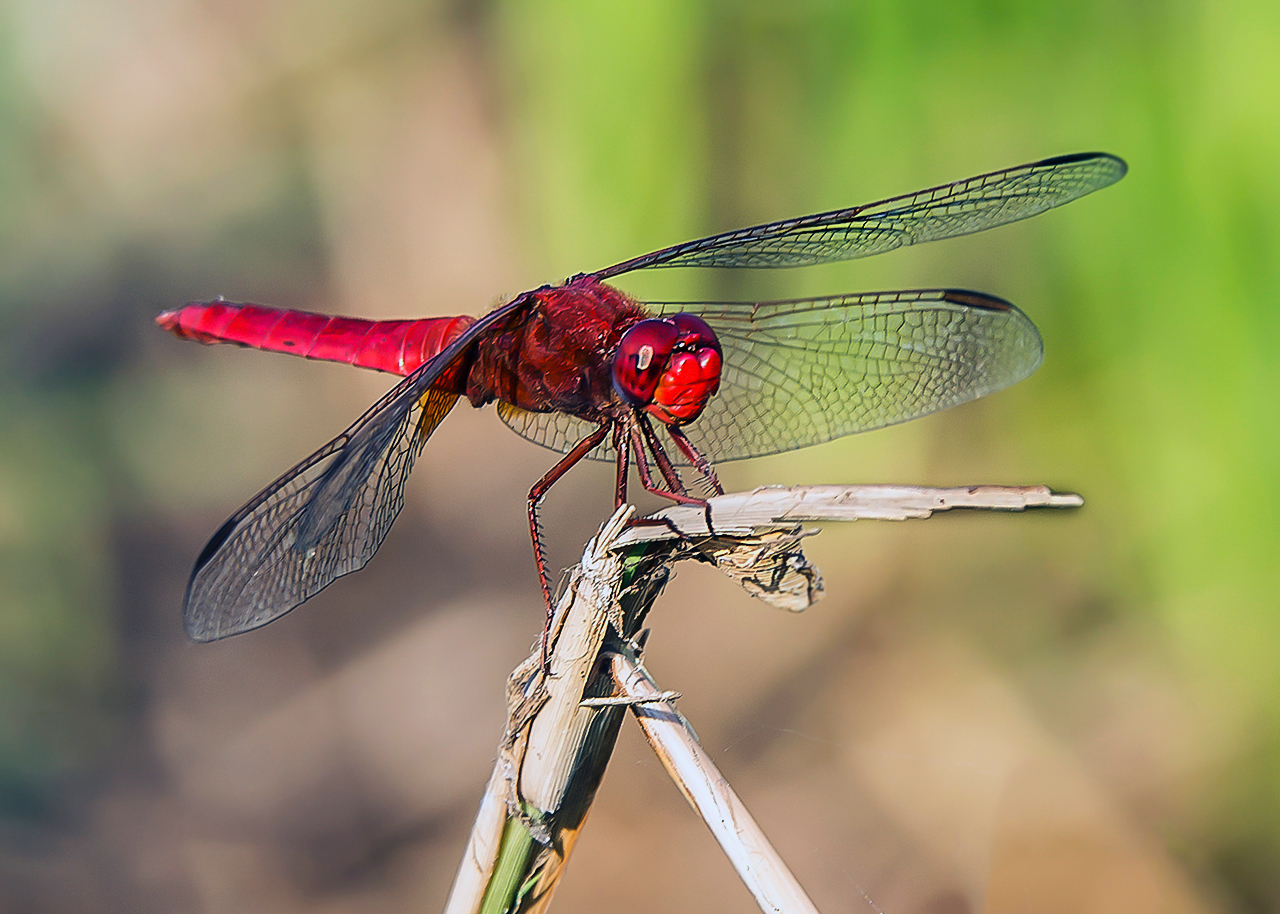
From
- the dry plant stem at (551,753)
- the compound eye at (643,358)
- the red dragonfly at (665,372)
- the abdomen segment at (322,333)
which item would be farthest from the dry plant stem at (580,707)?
the abdomen segment at (322,333)

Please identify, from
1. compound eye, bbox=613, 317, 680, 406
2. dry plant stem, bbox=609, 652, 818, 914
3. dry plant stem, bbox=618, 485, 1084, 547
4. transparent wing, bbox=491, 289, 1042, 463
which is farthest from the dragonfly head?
dry plant stem, bbox=609, 652, 818, 914

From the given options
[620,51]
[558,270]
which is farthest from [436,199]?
[620,51]

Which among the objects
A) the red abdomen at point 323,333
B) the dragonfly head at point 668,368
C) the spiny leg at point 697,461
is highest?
the red abdomen at point 323,333

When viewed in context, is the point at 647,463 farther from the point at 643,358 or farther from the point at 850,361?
the point at 850,361

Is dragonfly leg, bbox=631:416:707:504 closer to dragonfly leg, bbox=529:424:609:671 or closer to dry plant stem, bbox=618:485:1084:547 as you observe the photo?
dragonfly leg, bbox=529:424:609:671

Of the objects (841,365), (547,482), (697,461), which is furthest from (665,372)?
(841,365)

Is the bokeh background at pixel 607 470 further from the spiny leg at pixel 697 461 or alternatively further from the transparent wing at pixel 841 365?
the spiny leg at pixel 697 461

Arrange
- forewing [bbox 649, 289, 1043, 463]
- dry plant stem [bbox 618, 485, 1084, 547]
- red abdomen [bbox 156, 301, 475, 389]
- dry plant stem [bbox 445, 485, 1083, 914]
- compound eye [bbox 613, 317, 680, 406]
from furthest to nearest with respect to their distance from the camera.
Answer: red abdomen [bbox 156, 301, 475, 389] < forewing [bbox 649, 289, 1043, 463] < compound eye [bbox 613, 317, 680, 406] < dry plant stem [bbox 445, 485, 1083, 914] < dry plant stem [bbox 618, 485, 1084, 547]
